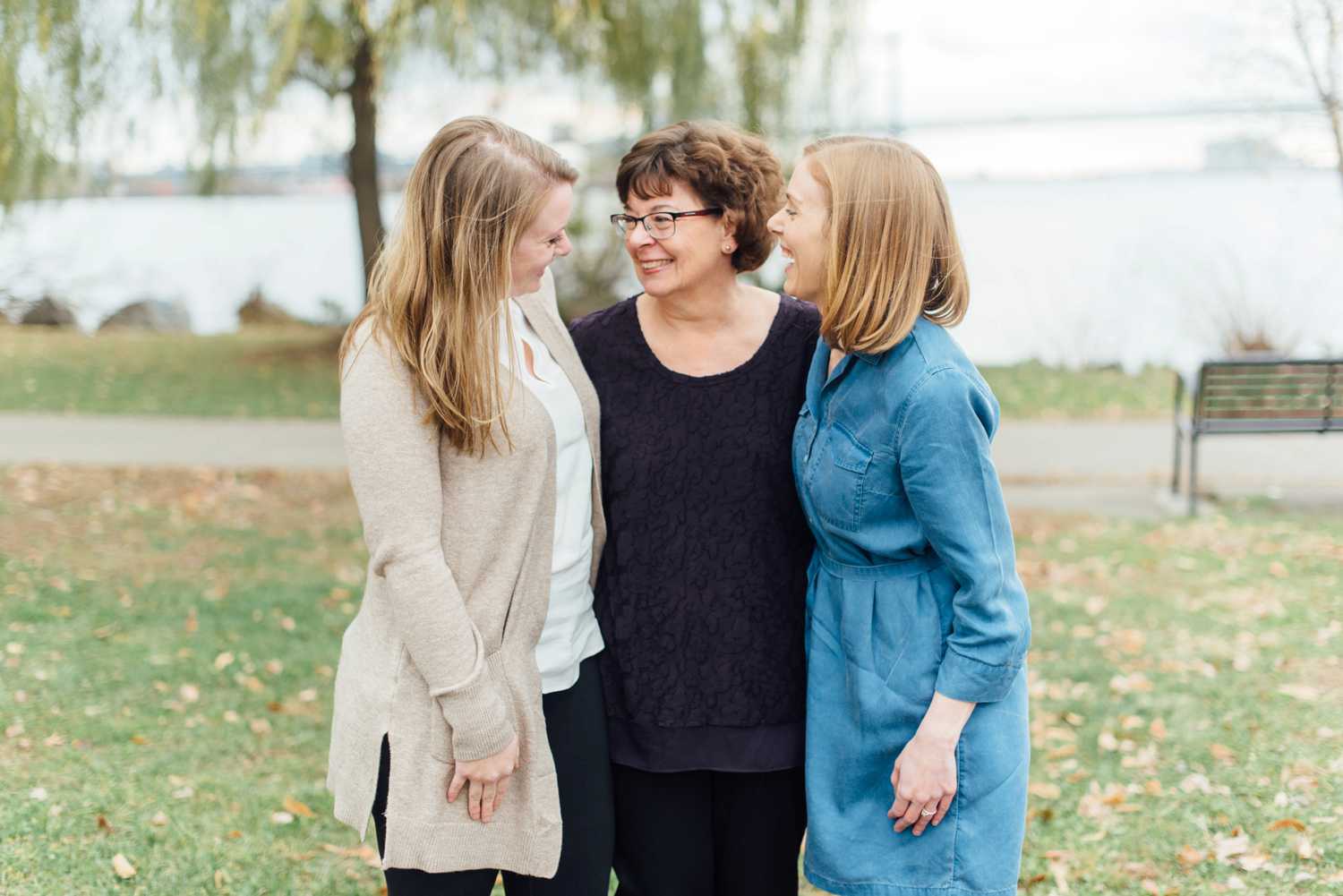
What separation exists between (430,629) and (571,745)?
1.45 ft

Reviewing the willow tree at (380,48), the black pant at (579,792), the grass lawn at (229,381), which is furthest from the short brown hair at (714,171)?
the grass lawn at (229,381)

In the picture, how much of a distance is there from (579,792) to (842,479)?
29.9 inches

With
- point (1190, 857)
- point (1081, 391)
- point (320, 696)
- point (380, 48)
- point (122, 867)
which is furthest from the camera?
point (1081, 391)

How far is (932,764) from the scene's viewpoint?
79.2 inches

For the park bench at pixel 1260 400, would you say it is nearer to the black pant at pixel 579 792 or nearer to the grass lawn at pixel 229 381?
the grass lawn at pixel 229 381

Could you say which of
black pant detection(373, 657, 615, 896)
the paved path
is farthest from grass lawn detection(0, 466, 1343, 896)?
black pant detection(373, 657, 615, 896)

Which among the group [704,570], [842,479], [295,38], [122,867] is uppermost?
[295,38]

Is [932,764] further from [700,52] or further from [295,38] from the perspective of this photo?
[700,52]

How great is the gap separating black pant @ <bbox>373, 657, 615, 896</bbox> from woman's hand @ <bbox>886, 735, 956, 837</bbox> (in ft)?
1.82

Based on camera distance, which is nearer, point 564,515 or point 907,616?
point 907,616

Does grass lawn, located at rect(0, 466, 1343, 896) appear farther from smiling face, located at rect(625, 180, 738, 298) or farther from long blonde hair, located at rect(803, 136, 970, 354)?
long blonde hair, located at rect(803, 136, 970, 354)

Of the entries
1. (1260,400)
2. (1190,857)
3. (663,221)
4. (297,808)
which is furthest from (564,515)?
(1260,400)

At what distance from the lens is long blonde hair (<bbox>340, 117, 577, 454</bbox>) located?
1.94m

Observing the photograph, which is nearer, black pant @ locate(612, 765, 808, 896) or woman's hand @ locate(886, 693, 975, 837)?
woman's hand @ locate(886, 693, 975, 837)
